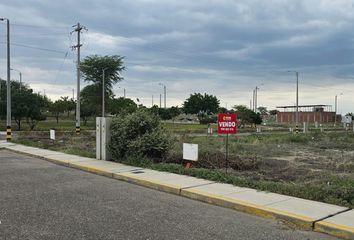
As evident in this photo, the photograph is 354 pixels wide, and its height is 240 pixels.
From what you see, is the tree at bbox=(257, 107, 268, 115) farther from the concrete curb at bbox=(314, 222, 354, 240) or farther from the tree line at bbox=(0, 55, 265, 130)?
the concrete curb at bbox=(314, 222, 354, 240)

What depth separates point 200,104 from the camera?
454ft

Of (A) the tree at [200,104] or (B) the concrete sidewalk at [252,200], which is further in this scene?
(A) the tree at [200,104]

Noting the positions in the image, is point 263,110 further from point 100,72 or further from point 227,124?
point 227,124

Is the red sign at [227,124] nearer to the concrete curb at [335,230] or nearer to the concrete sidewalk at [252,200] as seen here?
the concrete sidewalk at [252,200]

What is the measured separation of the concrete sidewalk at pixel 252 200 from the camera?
7.72 m

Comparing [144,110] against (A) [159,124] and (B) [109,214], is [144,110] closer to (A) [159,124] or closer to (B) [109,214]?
(A) [159,124]

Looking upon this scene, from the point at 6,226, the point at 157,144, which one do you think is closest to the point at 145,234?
the point at 6,226

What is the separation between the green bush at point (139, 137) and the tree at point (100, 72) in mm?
55675

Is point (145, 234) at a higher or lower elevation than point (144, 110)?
lower

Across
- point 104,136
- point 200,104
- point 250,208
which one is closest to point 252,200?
point 250,208

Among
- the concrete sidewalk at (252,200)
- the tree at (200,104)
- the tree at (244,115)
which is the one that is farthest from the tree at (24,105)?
the tree at (200,104)

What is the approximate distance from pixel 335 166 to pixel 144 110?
313 inches

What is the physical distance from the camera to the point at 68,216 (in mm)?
8133

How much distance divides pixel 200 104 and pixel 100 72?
2710 inches
